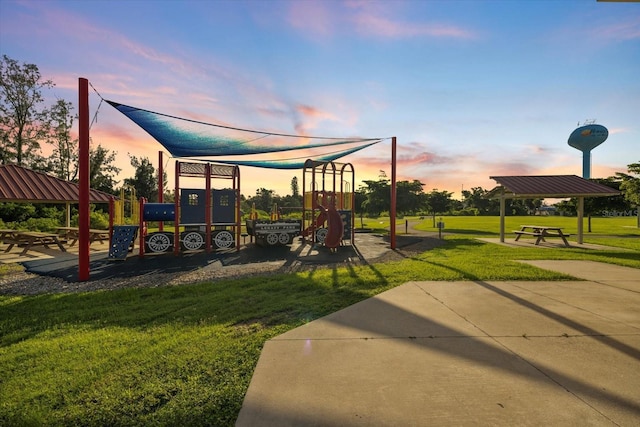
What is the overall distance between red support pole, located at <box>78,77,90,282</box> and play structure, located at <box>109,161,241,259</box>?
375 cm

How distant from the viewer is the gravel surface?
6.87 metres

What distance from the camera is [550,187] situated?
47.0 ft

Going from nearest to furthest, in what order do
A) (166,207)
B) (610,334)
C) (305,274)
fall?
(610,334), (305,274), (166,207)

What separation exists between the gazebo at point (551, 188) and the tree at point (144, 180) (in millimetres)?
35264

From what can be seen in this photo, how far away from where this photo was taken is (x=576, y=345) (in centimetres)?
354

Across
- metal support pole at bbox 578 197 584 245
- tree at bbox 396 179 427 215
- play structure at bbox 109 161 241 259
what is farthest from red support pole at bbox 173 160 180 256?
tree at bbox 396 179 427 215

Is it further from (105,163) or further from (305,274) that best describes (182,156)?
(105,163)

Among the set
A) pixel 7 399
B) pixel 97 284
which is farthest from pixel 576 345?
pixel 97 284

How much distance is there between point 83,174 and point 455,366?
332 inches

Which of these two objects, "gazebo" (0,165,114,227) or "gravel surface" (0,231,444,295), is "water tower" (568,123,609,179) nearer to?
"gravel surface" (0,231,444,295)

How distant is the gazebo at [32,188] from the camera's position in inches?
500

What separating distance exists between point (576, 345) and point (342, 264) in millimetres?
6251

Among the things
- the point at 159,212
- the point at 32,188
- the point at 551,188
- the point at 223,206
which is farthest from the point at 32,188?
the point at 551,188

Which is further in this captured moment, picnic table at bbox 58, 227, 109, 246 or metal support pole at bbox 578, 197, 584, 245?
metal support pole at bbox 578, 197, 584, 245
